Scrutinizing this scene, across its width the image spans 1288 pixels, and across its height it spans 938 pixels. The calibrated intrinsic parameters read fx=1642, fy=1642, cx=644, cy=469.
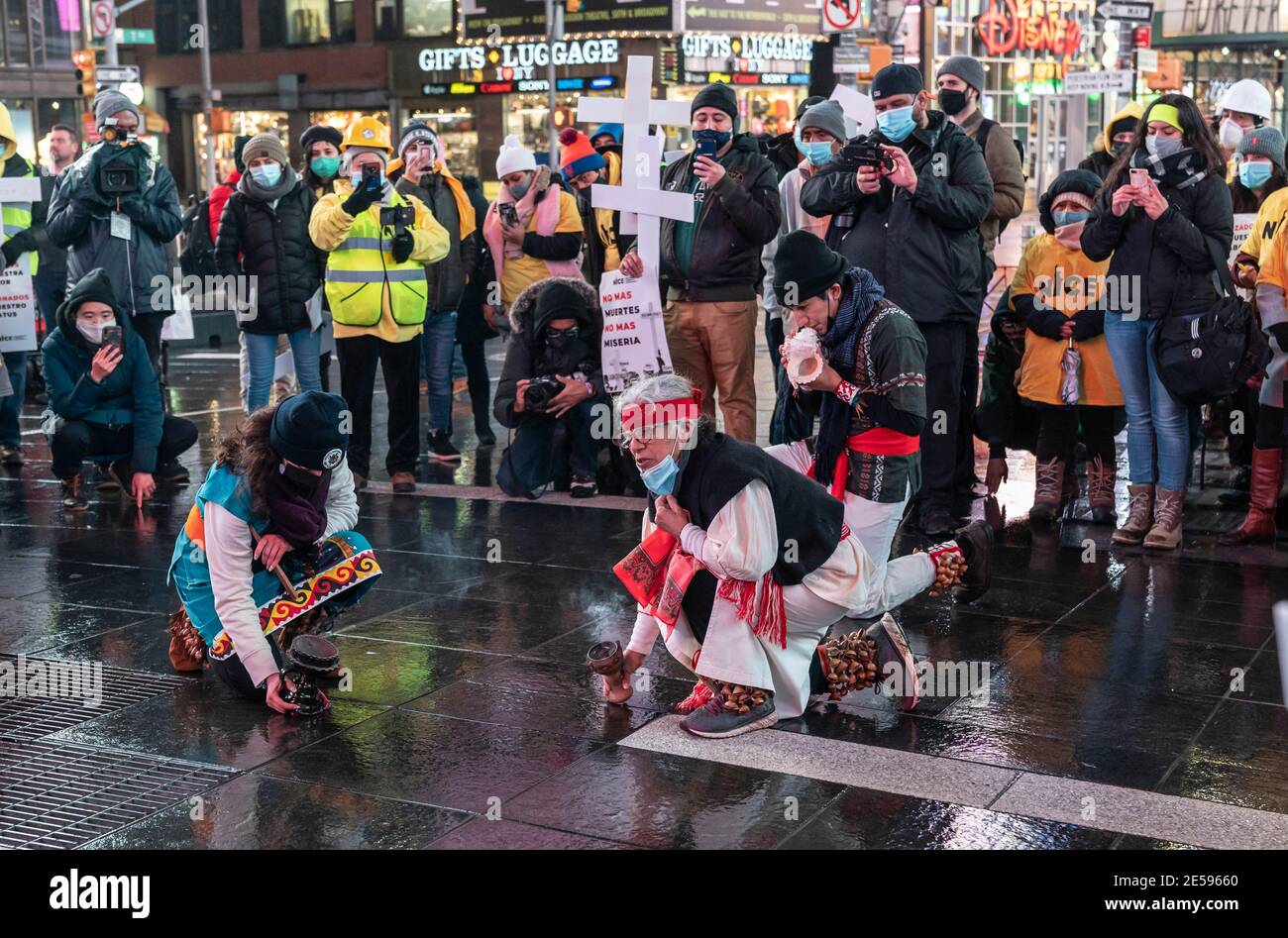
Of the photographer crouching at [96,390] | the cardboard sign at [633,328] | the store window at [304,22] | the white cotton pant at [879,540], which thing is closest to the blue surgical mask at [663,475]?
the white cotton pant at [879,540]

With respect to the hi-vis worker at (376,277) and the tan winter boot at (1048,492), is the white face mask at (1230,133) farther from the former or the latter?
the hi-vis worker at (376,277)

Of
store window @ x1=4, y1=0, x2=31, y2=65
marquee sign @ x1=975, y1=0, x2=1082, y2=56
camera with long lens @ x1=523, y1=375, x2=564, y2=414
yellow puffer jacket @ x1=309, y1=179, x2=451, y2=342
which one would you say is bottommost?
camera with long lens @ x1=523, y1=375, x2=564, y2=414

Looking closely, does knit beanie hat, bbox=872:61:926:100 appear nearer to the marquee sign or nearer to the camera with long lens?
the camera with long lens

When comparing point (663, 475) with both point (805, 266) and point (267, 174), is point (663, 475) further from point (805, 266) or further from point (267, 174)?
point (267, 174)

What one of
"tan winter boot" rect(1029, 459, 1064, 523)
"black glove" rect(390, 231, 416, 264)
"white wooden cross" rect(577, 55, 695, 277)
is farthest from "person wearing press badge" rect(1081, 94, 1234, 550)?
"black glove" rect(390, 231, 416, 264)

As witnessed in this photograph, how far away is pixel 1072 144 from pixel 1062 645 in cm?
3625

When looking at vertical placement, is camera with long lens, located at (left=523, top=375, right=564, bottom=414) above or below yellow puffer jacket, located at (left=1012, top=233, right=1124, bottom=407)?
below

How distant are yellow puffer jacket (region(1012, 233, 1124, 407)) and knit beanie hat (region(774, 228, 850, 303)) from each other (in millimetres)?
2696

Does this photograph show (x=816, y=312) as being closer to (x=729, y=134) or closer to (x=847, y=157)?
(x=847, y=157)

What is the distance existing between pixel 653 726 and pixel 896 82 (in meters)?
3.53

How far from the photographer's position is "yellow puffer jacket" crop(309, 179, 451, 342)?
8.97 m

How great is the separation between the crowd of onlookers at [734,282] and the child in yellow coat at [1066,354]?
0.01m

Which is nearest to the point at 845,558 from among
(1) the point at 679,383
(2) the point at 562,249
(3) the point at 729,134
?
(1) the point at 679,383

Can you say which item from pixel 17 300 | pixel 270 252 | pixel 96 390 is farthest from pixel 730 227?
pixel 17 300
